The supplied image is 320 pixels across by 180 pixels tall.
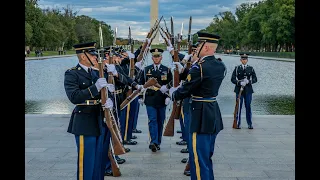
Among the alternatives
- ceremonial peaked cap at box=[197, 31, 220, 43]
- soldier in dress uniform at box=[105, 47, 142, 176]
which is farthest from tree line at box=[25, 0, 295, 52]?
ceremonial peaked cap at box=[197, 31, 220, 43]

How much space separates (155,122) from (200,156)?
9.33 feet

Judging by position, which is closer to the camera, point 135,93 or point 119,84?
point 119,84

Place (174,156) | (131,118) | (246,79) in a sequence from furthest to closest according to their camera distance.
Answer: (246,79) < (131,118) < (174,156)

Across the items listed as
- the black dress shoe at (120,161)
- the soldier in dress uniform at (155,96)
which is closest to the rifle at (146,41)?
the soldier in dress uniform at (155,96)

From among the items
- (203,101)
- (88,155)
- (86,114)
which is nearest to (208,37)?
(203,101)

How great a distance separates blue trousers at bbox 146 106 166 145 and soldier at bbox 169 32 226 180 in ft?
8.84

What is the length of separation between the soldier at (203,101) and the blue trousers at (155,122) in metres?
2.69

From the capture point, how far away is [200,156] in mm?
4820

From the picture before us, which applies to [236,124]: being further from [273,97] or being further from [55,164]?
[273,97]

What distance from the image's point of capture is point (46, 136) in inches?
356

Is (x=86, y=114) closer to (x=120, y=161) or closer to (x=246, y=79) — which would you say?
(x=120, y=161)

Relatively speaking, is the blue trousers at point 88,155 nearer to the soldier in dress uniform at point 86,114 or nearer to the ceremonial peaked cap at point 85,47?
the soldier in dress uniform at point 86,114

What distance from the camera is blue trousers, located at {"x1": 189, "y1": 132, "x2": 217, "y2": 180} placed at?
482 centimetres
